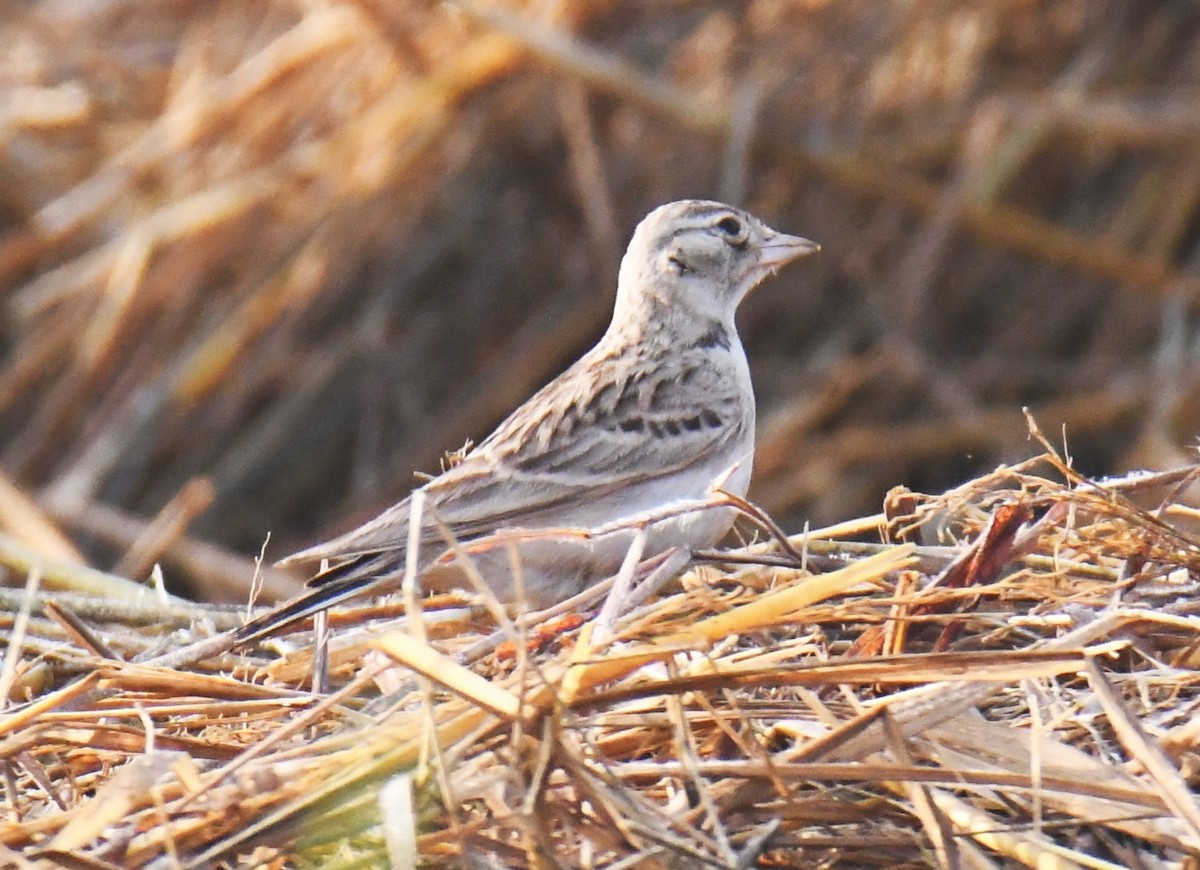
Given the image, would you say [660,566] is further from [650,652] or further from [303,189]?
[303,189]

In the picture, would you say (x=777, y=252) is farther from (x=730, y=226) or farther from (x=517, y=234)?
(x=517, y=234)

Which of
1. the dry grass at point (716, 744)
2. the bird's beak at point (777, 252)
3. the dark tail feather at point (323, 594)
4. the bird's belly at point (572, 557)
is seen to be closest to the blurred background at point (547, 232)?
the bird's beak at point (777, 252)

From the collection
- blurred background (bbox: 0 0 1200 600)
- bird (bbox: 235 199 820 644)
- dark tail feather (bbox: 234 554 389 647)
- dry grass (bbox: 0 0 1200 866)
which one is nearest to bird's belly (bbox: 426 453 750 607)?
bird (bbox: 235 199 820 644)

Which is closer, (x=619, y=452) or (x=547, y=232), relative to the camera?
(x=619, y=452)

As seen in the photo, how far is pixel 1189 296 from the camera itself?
766 cm

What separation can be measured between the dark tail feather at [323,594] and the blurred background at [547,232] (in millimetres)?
3206

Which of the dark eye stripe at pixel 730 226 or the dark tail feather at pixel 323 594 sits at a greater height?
the dark eye stripe at pixel 730 226

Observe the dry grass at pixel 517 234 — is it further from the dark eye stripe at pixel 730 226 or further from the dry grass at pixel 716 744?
the dry grass at pixel 716 744

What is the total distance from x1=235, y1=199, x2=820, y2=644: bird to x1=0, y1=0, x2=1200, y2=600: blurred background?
66.4 inches

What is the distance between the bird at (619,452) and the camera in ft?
13.9

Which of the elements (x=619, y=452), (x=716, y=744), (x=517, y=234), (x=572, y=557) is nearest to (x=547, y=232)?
(x=517, y=234)

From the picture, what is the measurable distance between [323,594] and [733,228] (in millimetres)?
2181

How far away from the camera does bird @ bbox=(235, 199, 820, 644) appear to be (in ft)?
13.9

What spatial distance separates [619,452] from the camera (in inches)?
193
